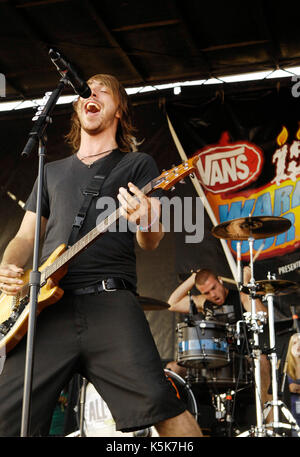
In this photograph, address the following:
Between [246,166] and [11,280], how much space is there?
4377 mm

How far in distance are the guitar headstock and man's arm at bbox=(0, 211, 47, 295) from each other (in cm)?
72

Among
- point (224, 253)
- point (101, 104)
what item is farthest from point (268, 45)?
point (101, 104)

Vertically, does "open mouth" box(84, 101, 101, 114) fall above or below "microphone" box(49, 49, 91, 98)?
above

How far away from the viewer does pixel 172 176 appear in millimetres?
2516

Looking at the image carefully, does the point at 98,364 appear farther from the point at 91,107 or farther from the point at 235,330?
the point at 235,330

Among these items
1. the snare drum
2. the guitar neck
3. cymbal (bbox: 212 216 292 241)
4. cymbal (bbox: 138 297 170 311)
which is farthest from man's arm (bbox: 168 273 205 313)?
the guitar neck

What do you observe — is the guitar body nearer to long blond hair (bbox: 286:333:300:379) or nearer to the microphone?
the microphone

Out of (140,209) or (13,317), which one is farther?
(13,317)

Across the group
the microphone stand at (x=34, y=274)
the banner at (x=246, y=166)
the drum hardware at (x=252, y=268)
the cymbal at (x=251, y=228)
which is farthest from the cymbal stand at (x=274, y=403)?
the microphone stand at (x=34, y=274)

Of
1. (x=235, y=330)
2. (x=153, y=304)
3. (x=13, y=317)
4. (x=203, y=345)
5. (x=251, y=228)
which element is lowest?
(x=13, y=317)

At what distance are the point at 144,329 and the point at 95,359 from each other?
0.78 feet

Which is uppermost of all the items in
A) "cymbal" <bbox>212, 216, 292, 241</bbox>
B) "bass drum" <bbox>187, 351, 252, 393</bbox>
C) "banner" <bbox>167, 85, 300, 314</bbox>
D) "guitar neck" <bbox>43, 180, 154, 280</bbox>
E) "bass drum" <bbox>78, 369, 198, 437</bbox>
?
"banner" <bbox>167, 85, 300, 314</bbox>

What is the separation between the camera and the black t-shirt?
2.54 m

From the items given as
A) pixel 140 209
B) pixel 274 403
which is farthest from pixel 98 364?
pixel 274 403
